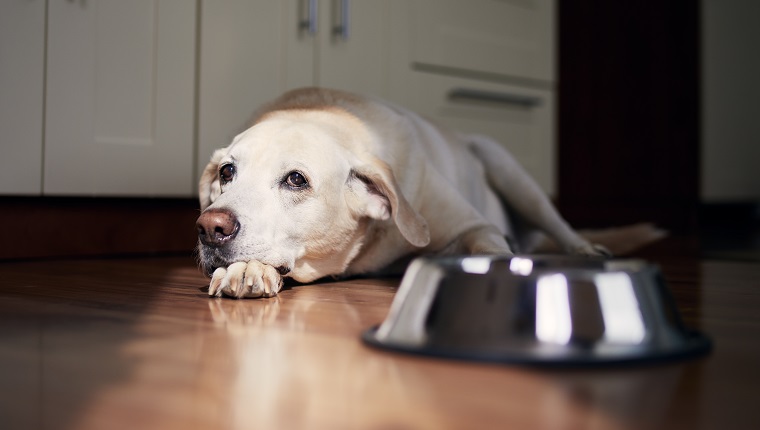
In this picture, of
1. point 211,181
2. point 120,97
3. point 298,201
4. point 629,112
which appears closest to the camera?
point 298,201

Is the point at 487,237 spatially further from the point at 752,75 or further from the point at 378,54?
the point at 752,75

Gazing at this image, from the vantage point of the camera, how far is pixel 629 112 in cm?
489

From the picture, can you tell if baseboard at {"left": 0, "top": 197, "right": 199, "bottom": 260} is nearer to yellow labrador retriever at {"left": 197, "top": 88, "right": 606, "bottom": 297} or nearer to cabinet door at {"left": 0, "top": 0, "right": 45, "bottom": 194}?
cabinet door at {"left": 0, "top": 0, "right": 45, "bottom": 194}

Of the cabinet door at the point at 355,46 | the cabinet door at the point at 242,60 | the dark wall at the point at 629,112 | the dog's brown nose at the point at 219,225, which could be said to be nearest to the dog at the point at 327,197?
the dog's brown nose at the point at 219,225

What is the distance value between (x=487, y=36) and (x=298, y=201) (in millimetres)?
2186

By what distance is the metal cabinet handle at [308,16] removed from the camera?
9.82ft

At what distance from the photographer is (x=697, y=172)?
5.57 meters

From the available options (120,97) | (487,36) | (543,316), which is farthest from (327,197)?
(487,36)

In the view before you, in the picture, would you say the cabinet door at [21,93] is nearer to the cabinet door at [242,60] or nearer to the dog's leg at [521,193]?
the cabinet door at [242,60]

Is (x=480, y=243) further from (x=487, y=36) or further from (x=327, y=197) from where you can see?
(x=487, y=36)

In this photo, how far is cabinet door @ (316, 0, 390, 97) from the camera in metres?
3.08

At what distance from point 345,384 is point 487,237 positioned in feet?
4.22

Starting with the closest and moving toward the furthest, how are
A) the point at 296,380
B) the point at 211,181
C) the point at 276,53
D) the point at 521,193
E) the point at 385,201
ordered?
1. the point at 296,380
2. the point at 385,201
3. the point at 211,181
4. the point at 521,193
5. the point at 276,53

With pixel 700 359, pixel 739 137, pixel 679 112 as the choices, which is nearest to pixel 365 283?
pixel 700 359
